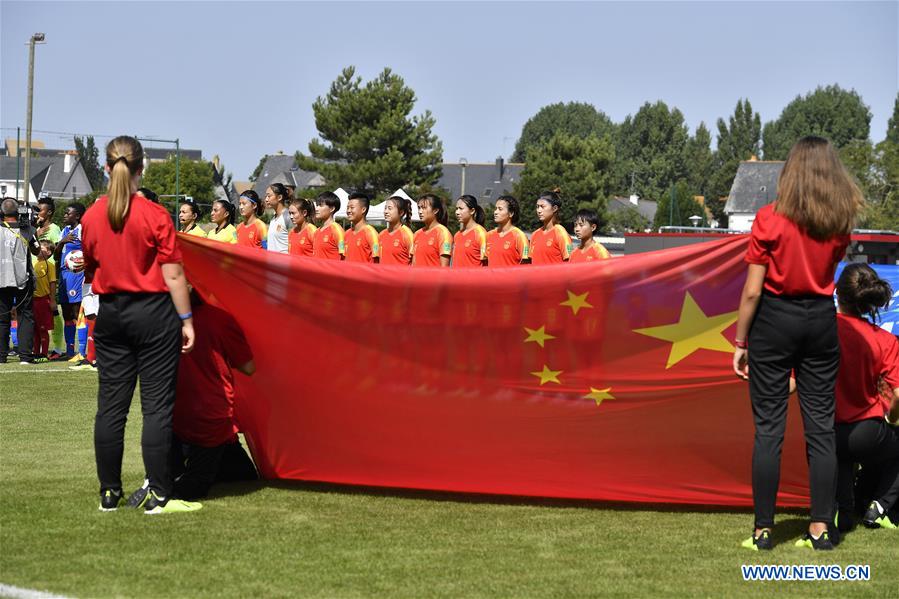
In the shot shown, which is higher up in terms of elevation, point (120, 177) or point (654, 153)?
point (654, 153)

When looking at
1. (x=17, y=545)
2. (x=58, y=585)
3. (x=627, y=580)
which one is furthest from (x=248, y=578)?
(x=627, y=580)

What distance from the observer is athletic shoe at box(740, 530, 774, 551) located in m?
5.61

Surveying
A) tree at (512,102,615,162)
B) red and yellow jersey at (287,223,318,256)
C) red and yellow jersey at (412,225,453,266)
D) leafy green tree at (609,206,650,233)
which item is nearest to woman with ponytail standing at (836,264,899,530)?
red and yellow jersey at (412,225,453,266)

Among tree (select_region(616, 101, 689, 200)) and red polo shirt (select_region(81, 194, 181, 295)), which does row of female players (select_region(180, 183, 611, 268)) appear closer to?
red polo shirt (select_region(81, 194, 181, 295))

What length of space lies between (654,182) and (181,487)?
13013 cm

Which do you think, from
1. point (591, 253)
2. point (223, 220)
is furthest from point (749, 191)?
point (223, 220)

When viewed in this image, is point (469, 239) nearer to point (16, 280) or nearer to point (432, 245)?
point (432, 245)

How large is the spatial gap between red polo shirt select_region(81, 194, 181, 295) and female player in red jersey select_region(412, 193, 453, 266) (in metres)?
5.90

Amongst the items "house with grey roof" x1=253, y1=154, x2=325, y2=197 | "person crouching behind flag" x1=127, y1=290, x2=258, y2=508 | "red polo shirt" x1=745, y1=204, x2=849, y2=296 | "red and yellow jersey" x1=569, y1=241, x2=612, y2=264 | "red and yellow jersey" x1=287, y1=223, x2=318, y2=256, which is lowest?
"person crouching behind flag" x1=127, y1=290, x2=258, y2=508

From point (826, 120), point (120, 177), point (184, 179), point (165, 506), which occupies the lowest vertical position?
point (165, 506)

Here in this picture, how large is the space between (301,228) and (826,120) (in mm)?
132814

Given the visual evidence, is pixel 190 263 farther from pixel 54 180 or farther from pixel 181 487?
pixel 54 180

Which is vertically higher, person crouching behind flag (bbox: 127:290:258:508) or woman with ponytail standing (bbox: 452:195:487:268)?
woman with ponytail standing (bbox: 452:195:487:268)

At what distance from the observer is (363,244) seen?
12000 millimetres
